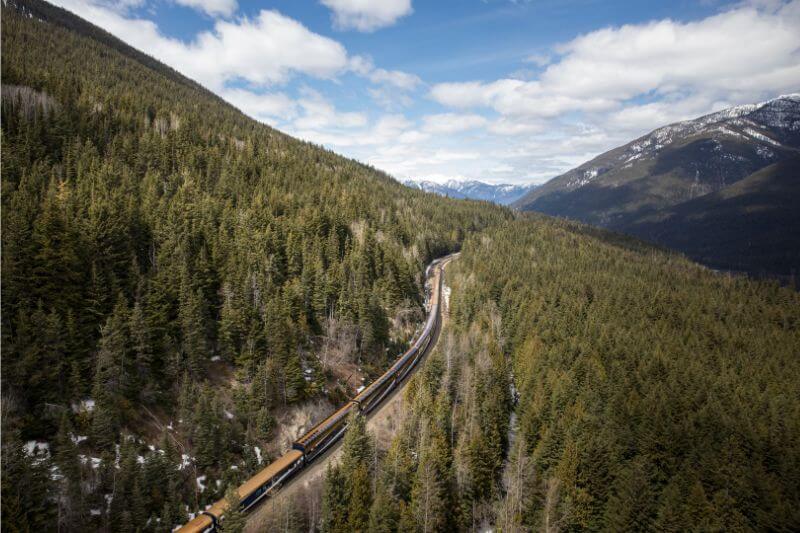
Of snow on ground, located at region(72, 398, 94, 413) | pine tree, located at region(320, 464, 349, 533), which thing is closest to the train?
pine tree, located at region(320, 464, 349, 533)

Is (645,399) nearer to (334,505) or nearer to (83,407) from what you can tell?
(334,505)

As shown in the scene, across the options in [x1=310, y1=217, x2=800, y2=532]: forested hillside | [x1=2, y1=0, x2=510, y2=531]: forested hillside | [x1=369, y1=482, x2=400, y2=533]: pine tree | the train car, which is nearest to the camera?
the train car

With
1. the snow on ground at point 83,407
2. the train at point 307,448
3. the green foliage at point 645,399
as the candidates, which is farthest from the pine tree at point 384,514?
the snow on ground at point 83,407

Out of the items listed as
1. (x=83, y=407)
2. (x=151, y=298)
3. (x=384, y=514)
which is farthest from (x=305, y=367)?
(x=384, y=514)

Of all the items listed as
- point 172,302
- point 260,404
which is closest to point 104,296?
point 172,302

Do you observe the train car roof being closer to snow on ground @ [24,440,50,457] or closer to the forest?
the forest
